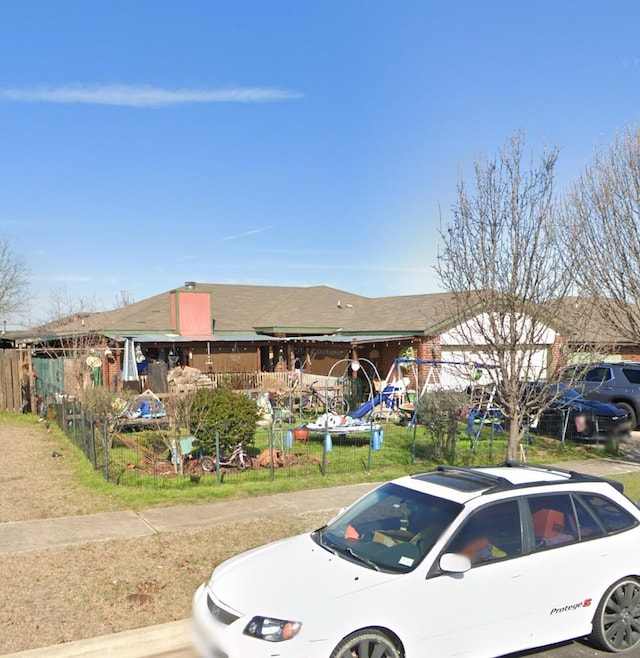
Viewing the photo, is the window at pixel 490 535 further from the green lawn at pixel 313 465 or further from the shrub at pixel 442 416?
the shrub at pixel 442 416

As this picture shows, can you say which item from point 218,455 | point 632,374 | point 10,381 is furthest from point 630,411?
point 10,381

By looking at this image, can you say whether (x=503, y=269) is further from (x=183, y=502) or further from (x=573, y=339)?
(x=183, y=502)

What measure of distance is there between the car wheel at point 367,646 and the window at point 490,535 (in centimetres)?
76

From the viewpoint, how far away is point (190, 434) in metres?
11.3

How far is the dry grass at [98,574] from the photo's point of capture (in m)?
5.46

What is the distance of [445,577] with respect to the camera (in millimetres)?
4516

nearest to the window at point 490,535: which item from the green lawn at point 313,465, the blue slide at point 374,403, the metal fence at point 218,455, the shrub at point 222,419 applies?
the green lawn at point 313,465

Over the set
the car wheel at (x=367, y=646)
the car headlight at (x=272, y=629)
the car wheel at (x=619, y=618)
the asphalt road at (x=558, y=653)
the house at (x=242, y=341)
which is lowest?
the asphalt road at (x=558, y=653)

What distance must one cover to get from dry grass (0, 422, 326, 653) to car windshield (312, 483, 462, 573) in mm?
1653

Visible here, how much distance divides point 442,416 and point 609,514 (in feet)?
23.9

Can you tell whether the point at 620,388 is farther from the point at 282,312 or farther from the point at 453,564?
the point at 453,564

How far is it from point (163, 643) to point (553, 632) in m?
3.05

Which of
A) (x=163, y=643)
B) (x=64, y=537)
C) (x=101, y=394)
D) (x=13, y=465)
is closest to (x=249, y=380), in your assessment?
(x=101, y=394)

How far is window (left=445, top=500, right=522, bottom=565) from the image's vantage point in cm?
470
